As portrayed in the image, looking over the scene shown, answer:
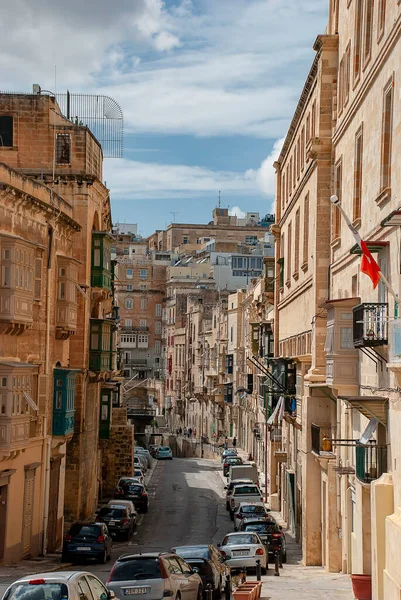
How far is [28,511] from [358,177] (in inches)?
607

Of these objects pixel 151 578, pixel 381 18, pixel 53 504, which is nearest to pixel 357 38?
pixel 381 18

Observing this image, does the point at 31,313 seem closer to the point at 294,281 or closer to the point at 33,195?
the point at 33,195

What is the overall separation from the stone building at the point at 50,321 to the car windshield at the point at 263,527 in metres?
6.94

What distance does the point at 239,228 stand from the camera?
478 ft

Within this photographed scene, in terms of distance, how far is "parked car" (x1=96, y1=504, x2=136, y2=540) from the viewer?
3978cm

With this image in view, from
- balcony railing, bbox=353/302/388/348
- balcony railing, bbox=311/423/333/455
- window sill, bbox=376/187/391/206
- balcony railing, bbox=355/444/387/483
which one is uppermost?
window sill, bbox=376/187/391/206

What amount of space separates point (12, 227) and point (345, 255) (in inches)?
401

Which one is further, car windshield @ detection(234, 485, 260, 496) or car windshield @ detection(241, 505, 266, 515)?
car windshield @ detection(234, 485, 260, 496)

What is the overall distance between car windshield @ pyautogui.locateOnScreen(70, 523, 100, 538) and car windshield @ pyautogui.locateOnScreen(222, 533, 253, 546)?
4925 mm

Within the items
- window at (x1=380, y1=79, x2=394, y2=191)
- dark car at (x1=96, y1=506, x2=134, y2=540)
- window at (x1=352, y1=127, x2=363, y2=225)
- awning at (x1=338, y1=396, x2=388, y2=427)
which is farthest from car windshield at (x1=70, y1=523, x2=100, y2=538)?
window at (x1=380, y1=79, x2=394, y2=191)

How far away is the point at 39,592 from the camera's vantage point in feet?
49.6

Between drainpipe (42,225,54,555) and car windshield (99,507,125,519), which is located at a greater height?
drainpipe (42,225,54,555)

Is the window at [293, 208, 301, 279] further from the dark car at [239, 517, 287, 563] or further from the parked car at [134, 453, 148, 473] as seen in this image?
the parked car at [134, 453, 148, 473]

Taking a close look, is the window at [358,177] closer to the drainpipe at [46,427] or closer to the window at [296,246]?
the drainpipe at [46,427]
